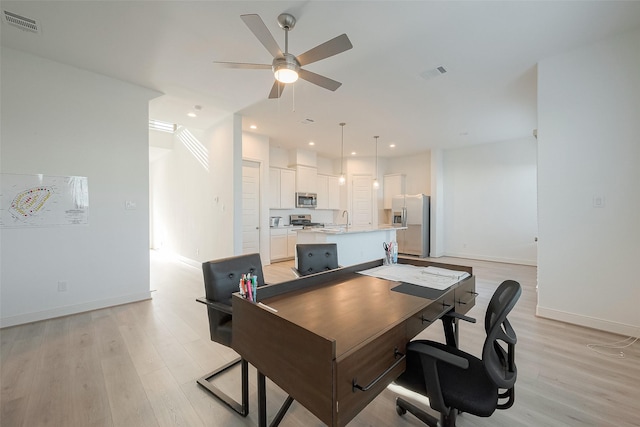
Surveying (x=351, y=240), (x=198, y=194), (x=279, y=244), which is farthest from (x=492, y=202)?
(x=198, y=194)

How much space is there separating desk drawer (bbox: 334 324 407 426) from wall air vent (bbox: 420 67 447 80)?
3250 mm

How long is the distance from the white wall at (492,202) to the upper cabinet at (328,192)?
3.08 metres

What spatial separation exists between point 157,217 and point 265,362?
28.3ft

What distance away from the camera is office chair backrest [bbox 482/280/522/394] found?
3.48 feet

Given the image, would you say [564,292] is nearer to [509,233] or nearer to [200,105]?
[509,233]

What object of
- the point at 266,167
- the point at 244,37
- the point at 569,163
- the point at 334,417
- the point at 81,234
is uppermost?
the point at 244,37

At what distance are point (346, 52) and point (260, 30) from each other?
1202 mm

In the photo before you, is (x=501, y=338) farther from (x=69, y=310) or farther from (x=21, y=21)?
(x=21, y=21)

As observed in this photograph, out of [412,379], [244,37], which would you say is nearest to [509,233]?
[412,379]

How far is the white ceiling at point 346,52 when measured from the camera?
2.29 meters

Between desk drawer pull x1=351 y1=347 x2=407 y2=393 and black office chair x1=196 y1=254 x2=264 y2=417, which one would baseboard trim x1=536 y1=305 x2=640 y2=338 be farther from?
black office chair x1=196 y1=254 x2=264 y2=417

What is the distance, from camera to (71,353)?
2.34 m

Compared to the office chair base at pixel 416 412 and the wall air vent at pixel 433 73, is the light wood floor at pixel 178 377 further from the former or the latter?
the wall air vent at pixel 433 73

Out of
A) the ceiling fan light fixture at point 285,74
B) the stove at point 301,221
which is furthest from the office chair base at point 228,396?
the stove at point 301,221
